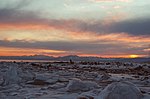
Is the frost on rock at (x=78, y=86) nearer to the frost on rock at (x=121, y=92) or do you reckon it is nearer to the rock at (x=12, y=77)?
the frost on rock at (x=121, y=92)

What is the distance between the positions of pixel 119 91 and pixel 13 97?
11.8ft

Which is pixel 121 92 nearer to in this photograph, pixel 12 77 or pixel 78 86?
pixel 78 86

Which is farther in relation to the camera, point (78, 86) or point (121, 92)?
point (78, 86)

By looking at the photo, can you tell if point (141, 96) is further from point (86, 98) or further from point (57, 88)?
point (57, 88)

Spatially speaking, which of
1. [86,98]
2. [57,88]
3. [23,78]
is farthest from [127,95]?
[23,78]

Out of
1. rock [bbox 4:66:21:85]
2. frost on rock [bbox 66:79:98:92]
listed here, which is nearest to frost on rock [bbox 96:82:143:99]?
frost on rock [bbox 66:79:98:92]

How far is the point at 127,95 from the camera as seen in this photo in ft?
28.5

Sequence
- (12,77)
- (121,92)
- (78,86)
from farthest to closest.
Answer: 1. (12,77)
2. (78,86)
3. (121,92)

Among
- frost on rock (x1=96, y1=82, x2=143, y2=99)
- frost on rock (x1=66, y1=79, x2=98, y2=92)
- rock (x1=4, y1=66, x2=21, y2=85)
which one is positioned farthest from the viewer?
rock (x1=4, y1=66, x2=21, y2=85)

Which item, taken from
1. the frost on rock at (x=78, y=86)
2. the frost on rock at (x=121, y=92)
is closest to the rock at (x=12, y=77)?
the frost on rock at (x=78, y=86)

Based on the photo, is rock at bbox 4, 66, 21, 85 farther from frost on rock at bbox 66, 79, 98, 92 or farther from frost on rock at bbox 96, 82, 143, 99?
frost on rock at bbox 96, 82, 143, 99

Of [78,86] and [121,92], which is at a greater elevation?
[121,92]

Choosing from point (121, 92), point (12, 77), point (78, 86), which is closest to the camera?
point (121, 92)

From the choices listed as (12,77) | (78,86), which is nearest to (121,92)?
(78,86)
